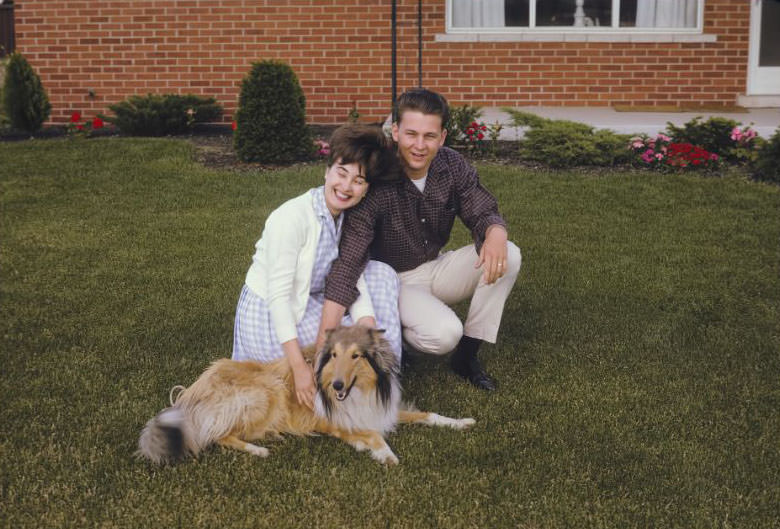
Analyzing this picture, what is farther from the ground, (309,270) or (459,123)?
(459,123)

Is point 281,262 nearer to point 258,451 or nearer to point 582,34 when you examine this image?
point 258,451

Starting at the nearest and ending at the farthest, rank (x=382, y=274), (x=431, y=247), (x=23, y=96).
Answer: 1. (x=382, y=274)
2. (x=431, y=247)
3. (x=23, y=96)

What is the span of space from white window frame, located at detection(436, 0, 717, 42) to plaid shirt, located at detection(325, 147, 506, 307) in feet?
22.3

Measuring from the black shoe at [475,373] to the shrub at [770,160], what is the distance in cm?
495

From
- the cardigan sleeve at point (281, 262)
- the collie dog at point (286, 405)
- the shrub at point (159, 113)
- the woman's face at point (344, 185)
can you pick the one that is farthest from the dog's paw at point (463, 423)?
the shrub at point (159, 113)

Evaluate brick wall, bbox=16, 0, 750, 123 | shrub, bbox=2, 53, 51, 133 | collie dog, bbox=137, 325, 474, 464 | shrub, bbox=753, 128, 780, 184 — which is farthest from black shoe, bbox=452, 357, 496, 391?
shrub, bbox=2, 53, 51, 133

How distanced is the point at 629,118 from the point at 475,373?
20.8ft

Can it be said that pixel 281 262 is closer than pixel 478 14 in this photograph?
Yes

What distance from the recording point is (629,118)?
9.55 meters

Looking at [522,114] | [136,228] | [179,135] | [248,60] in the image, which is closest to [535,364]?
[136,228]

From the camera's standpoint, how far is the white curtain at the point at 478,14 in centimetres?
1062

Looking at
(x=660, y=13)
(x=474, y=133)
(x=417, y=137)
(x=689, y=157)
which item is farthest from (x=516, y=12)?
(x=417, y=137)

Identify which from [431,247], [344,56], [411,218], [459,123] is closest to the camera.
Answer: [411,218]

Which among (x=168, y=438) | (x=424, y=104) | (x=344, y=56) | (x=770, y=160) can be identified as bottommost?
(x=168, y=438)
